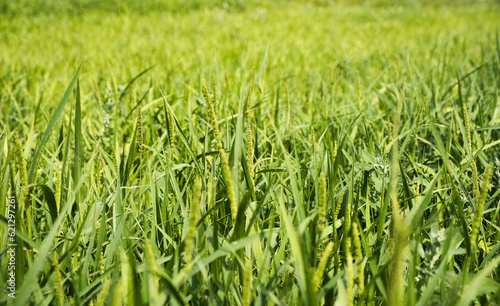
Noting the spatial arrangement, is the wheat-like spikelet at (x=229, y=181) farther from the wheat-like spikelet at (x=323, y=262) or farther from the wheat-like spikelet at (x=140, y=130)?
the wheat-like spikelet at (x=140, y=130)

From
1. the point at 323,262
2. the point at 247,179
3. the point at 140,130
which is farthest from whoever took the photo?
the point at 140,130

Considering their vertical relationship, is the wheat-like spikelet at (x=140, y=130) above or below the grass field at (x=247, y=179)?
above

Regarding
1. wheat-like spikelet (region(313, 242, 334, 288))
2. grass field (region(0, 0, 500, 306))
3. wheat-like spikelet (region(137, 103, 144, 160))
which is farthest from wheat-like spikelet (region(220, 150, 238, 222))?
wheat-like spikelet (region(137, 103, 144, 160))

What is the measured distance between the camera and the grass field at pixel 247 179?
2.07 ft

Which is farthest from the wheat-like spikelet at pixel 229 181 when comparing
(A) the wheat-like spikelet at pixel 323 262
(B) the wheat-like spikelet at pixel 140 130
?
(B) the wheat-like spikelet at pixel 140 130

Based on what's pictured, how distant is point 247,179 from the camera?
2.54ft

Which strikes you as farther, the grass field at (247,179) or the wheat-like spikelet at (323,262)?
the grass field at (247,179)

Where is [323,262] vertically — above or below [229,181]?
below

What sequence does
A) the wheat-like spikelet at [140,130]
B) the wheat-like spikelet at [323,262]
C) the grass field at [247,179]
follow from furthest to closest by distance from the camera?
1. the wheat-like spikelet at [140,130]
2. the grass field at [247,179]
3. the wheat-like spikelet at [323,262]

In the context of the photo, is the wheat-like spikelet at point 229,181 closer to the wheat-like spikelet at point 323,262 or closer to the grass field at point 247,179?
the grass field at point 247,179

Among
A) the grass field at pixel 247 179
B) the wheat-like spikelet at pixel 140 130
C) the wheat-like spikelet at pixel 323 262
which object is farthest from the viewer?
the wheat-like spikelet at pixel 140 130

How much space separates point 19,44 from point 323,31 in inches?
177

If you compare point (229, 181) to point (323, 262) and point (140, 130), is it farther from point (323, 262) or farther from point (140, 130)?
point (140, 130)

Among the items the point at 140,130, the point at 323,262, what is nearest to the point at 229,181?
A: the point at 323,262
